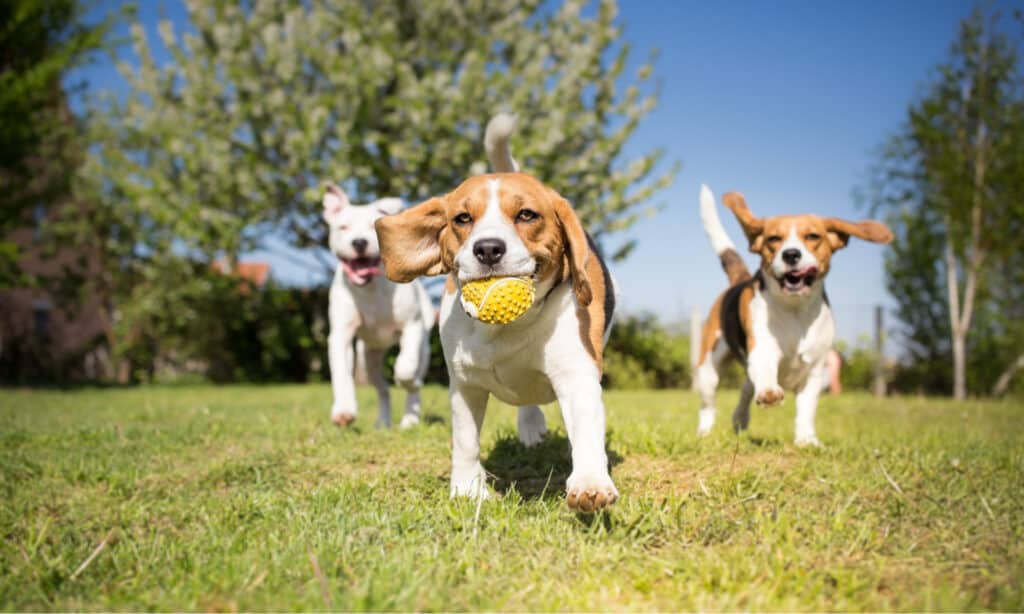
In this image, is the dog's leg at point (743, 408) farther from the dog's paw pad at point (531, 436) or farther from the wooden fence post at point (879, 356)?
the wooden fence post at point (879, 356)

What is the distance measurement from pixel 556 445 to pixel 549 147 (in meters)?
11.3

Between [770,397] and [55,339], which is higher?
[55,339]

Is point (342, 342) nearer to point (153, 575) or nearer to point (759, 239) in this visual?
point (759, 239)

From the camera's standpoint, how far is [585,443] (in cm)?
278

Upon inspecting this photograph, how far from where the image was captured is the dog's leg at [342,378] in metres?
5.36

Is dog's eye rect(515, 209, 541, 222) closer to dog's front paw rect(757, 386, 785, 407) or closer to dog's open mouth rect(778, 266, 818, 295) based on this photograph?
dog's front paw rect(757, 386, 785, 407)

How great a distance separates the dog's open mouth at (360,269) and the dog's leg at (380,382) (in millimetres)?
927

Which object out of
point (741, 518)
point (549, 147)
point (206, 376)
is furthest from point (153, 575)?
point (206, 376)

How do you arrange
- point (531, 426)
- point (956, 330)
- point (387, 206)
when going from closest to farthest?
point (531, 426), point (387, 206), point (956, 330)

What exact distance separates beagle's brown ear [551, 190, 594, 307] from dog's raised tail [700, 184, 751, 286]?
3.42m

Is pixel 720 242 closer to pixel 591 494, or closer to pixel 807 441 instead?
pixel 807 441

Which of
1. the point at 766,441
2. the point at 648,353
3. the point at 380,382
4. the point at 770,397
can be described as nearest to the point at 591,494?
the point at 770,397

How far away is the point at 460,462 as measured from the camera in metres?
3.24

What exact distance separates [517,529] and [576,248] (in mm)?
1114
